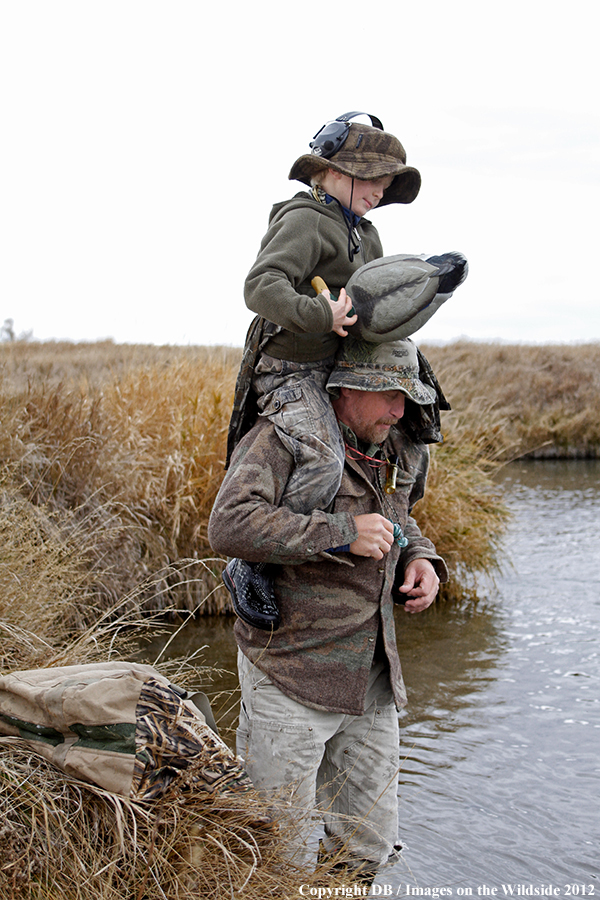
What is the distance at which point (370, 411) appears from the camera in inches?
99.0

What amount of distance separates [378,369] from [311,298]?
0.30m

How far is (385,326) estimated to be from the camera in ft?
7.82

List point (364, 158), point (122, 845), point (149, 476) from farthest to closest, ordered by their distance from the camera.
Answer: point (149, 476) → point (364, 158) → point (122, 845)

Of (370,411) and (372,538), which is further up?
(370,411)

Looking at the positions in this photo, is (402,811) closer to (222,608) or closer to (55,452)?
(222,608)

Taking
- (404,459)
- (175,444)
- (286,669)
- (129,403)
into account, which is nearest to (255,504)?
(286,669)

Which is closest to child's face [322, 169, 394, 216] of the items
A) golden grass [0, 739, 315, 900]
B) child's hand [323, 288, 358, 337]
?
child's hand [323, 288, 358, 337]

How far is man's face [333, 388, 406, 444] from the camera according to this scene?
2.49 meters

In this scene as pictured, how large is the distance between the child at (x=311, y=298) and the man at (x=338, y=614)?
67 mm

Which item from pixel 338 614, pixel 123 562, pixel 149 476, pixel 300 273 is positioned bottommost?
pixel 123 562

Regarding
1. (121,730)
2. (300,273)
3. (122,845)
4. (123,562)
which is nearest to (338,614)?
(121,730)

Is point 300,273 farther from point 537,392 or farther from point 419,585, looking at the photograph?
point 537,392

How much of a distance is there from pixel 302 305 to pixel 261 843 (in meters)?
1.46

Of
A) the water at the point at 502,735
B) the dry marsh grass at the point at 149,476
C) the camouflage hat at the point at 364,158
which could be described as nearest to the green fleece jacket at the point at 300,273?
the camouflage hat at the point at 364,158
